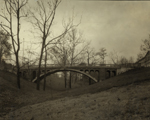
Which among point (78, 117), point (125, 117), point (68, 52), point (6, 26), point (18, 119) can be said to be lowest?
point (18, 119)

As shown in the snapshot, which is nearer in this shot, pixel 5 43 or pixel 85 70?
pixel 5 43

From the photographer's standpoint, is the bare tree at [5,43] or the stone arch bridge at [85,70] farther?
the stone arch bridge at [85,70]

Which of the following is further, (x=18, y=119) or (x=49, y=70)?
(x=49, y=70)

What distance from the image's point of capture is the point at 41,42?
51.4ft

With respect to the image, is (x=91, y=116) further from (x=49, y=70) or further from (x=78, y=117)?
(x=49, y=70)

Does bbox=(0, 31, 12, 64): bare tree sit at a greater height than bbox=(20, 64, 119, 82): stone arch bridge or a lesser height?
greater

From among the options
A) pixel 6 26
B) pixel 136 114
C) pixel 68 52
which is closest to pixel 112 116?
pixel 136 114

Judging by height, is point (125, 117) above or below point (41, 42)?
below

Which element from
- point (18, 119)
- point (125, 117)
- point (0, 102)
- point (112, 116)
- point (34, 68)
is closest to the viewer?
point (125, 117)

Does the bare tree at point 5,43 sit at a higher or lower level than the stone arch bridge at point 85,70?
higher

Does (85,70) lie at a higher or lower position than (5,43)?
lower

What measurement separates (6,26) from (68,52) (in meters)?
14.8

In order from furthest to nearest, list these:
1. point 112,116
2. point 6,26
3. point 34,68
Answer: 1. point 34,68
2. point 6,26
3. point 112,116

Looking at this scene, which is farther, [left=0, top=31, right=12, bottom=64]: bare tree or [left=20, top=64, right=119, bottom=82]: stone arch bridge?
[left=20, top=64, right=119, bottom=82]: stone arch bridge
